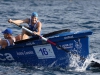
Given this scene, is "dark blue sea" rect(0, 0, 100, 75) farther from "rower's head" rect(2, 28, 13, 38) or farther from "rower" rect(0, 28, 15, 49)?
"rower's head" rect(2, 28, 13, 38)

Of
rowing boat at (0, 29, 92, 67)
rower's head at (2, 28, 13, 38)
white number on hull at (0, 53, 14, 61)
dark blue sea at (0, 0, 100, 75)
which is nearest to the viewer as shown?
rowing boat at (0, 29, 92, 67)

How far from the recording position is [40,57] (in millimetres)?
13844

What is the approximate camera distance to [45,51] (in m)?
13.7

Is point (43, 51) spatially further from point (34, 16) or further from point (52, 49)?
point (34, 16)

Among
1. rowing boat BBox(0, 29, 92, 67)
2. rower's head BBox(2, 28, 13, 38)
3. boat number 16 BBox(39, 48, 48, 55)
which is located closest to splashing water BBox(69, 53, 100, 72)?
rowing boat BBox(0, 29, 92, 67)

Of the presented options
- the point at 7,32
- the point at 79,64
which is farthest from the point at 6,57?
the point at 79,64

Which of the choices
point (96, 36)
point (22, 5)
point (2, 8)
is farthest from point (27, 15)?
point (96, 36)

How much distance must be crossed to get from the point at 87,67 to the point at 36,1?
2533cm

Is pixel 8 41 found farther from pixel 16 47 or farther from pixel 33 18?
pixel 33 18

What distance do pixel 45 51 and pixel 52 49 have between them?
0.86ft

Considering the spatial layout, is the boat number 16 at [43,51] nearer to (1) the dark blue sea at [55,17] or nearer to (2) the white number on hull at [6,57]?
(1) the dark blue sea at [55,17]

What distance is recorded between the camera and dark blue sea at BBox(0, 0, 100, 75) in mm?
13500

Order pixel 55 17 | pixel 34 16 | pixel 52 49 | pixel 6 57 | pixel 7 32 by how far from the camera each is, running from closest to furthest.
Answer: pixel 52 49
pixel 7 32
pixel 6 57
pixel 34 16
pixel 55 17

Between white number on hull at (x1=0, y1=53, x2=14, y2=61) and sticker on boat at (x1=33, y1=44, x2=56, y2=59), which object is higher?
sticker on boat at (x1=33, y1=44, x2=56, y2=59)
